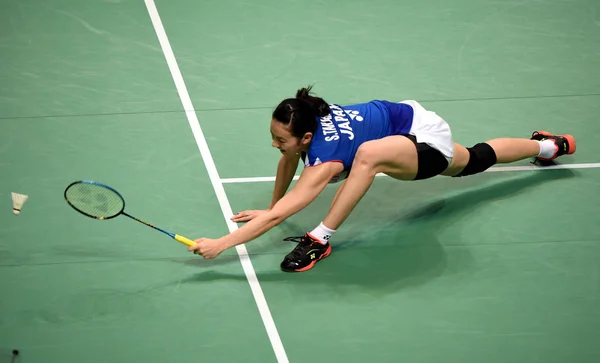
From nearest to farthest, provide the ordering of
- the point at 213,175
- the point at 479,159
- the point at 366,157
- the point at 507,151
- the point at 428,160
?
the point at 366,157 < the point at 428,160 < the point at 479,159 < the point at 507,151 < the point at 213,175

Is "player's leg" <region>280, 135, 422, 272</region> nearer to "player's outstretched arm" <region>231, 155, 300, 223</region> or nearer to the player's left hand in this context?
"player's outstretched arm" <region>231, 155, 300, 223</region>

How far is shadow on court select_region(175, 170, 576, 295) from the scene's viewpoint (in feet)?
18.3

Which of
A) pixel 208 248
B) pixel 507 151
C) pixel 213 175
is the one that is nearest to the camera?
pixel 208 248

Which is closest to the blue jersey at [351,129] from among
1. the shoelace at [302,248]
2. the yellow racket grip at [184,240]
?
the shoelace at [302,248]

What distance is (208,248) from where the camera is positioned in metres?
5.32

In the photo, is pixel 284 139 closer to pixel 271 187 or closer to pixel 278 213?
pixel 278 213

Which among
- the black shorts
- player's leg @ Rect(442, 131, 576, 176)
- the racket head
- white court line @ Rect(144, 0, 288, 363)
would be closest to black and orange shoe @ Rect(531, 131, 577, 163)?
player's leg @ Rect(442, 131, 576, 176)

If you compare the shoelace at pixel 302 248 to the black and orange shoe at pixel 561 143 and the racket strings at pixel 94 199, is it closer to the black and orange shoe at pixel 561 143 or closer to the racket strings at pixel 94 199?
the racket strings at pixel 94 199

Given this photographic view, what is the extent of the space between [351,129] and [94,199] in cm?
164

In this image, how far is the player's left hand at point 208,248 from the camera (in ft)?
17.5

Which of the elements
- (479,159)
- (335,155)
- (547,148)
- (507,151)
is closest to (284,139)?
(335,155)

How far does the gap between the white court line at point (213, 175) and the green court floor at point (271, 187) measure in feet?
0.07

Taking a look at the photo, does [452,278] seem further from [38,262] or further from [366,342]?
[38,262]

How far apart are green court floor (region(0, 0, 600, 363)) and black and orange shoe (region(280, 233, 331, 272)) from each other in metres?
0.08
